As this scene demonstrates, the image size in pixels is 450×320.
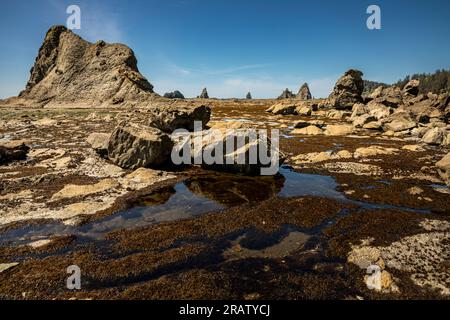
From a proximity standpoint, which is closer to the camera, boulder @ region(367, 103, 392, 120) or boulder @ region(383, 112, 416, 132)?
boulder @ region(383, 112, 416, 132)

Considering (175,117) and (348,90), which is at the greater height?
(348,90)

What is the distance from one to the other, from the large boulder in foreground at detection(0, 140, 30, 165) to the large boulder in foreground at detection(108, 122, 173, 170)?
821cm

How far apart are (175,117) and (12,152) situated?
18794 mm

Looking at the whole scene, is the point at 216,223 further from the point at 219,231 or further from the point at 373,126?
the point at 373,126

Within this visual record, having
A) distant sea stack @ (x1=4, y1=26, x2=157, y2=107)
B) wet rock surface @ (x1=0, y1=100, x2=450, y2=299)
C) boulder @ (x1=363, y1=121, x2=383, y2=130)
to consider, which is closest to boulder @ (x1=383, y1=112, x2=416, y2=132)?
boulder @ (x1=363, y1=121, x2=383, y2=130)

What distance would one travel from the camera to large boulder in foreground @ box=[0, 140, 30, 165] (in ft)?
73.5

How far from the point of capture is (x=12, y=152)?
76.3 feet

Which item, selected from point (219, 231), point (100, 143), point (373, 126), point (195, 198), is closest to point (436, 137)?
point (373, 126)

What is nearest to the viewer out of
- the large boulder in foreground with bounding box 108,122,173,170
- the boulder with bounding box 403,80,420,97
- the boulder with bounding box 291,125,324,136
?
the large boulder in foreground with bounding box 108,122,173,170

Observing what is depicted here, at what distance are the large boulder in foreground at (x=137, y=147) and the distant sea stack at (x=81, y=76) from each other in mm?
78554

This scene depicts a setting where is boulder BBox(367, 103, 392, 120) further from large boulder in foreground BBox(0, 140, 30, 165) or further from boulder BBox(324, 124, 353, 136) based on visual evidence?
large boulder in foreground BBox(0, 140, 30, 165)

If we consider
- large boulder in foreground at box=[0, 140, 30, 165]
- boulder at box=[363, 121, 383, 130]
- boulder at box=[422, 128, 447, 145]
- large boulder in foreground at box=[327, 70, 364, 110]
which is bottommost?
large boulder in foreground at box=[0, 140, 30, 165]

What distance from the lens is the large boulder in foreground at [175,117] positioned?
37.3m
